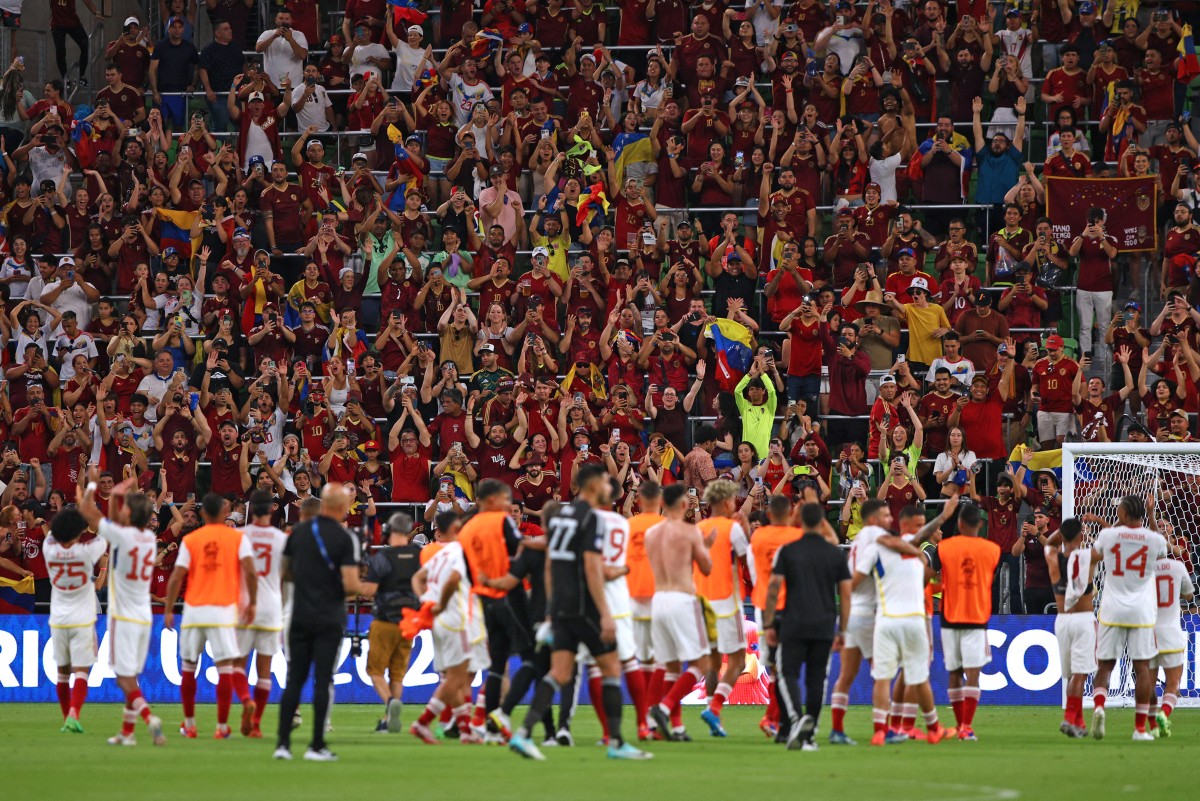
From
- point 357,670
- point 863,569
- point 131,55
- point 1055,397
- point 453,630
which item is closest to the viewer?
point 453,630

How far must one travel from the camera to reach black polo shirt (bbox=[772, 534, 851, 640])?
14.7 meters

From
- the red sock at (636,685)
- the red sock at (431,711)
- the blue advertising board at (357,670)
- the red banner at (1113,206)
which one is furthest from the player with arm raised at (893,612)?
the red banner at (1113,206)

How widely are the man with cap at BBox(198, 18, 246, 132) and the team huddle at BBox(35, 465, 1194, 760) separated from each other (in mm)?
14380

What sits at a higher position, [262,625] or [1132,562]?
[1132,562]

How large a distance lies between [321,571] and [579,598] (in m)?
1.90

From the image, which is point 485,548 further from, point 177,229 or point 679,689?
point 177,229

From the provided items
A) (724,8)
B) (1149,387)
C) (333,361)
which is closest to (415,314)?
(333,361)

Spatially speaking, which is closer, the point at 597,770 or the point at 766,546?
the point at 597,770

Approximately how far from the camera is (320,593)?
42.9ft

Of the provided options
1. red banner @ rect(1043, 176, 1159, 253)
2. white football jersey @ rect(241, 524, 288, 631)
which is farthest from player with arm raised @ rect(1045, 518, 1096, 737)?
red banner @ rect(1043, 176, 1159, 253)

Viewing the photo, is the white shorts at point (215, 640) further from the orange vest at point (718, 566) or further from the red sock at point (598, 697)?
the orange vest at point (718, 566)

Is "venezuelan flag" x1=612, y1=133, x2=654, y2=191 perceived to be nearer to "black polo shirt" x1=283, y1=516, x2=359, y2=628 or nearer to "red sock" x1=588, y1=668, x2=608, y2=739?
"red sock" x1=588, y1=668, x2=608, y2=739

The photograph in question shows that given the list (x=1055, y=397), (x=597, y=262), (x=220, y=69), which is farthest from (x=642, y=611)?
(x=220, y=69)

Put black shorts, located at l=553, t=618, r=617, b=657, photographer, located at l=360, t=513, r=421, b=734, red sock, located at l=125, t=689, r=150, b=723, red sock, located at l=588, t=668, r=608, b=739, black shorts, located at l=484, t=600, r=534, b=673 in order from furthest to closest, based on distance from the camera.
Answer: photographer, located at l=360, t=513, r=421, b=734 → red sock, located at l=125, t=689, r=150, b=723 → black shorts, located at l=484, t=600, r=534, b=673 → red sock, located at l=588, t=668, r=608, b=739 → black shorts, located at l=553, t=618, r=617, b=657
